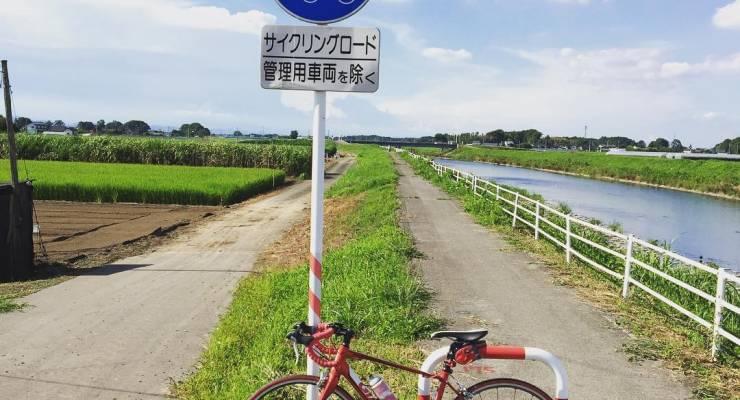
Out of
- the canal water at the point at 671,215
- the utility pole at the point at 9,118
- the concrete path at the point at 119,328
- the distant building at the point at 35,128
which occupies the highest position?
the distant building at the point at 35,128

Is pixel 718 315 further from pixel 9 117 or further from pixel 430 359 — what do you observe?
pixel 9 117

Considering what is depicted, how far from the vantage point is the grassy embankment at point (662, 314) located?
17.1ft

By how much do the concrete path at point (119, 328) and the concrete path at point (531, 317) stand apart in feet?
11.5

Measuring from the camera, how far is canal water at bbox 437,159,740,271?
2141 centimetres

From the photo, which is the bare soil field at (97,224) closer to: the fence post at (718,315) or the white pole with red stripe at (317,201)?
the white pole with red stripe at (317,201)

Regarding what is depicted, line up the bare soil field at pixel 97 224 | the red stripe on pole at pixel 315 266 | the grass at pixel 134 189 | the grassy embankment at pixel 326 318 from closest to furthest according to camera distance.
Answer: the red stripe on pole at pixel 315 266 < the grassy embankment at pixel 326 318 < the bare soil field at pixel 97 224 < the grass at pixel 134 189

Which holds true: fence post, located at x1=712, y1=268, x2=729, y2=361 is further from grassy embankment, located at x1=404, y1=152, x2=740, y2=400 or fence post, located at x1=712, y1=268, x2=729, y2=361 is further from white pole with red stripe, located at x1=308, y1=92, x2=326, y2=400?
white pole with red stripe, located at x1=308, y1=92, x2=326, y2=400

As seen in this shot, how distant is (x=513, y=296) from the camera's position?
788 centimetres

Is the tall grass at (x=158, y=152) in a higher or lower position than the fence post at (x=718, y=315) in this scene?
higher

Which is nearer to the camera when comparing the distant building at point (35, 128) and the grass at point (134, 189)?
the grass at point (134, 189)

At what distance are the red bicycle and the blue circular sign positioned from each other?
1.76 meters

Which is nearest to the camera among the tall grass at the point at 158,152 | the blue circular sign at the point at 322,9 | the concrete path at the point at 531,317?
the blue circular sign at the point at 322,9

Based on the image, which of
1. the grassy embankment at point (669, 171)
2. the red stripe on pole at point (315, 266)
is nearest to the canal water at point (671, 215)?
the grassy embankment at point (669, 171)

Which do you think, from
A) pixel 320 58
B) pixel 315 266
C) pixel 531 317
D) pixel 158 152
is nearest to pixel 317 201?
pixel 315 266
